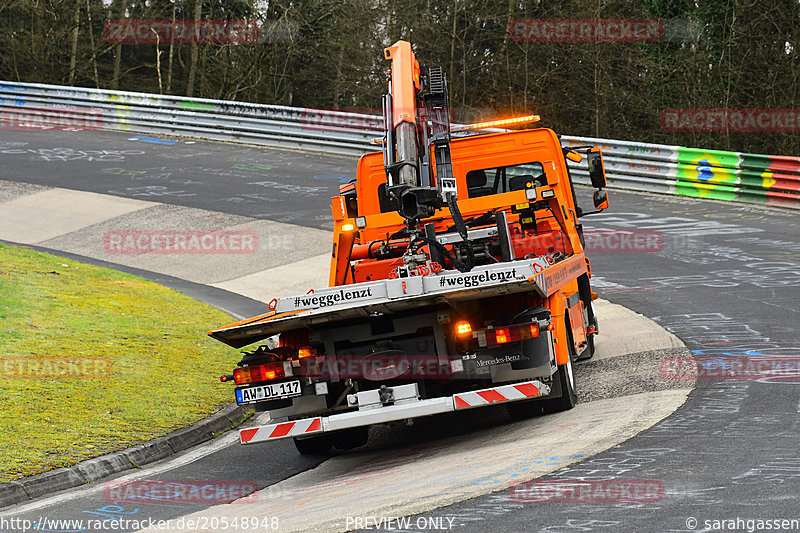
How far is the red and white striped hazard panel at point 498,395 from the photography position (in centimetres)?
812

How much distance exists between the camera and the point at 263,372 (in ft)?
28.0

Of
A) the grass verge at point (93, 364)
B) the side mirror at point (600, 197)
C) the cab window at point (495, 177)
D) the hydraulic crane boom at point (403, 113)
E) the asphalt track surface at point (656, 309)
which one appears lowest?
the grass verge at point (93, 364)

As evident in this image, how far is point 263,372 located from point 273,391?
174 mm

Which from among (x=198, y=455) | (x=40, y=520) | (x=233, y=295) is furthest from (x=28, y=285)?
(x=40, y=520)

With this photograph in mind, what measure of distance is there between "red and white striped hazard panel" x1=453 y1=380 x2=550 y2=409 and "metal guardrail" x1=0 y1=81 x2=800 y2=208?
13.9 metres

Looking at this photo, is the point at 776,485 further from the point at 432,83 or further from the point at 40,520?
the point at 432,83

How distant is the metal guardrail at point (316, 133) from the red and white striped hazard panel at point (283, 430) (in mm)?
14863

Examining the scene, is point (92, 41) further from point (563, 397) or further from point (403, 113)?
point (563, 397)

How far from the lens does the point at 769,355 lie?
34.8ft

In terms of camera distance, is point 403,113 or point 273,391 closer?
point 273,391

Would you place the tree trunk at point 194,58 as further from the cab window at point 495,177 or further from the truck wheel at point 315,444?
A: the truck wheel at point 315,444

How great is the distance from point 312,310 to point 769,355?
5056 mm

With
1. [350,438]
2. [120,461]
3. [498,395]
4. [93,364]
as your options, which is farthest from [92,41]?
[498,395]

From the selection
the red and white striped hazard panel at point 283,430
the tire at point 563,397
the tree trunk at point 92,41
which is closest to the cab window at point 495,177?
the tire at point 563,397
